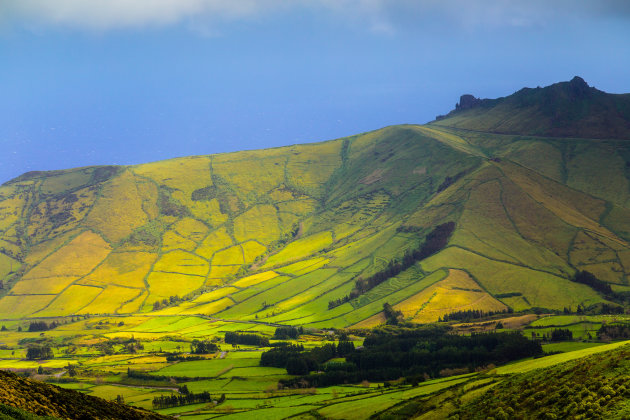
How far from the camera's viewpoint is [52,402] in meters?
48.2

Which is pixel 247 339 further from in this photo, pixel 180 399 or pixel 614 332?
pixel 614 332

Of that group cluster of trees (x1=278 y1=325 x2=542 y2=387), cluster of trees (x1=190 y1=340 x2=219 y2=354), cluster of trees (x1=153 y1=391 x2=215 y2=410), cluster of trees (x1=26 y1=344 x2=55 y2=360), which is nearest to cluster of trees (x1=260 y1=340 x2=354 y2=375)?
cluster of trees (x1=278 y1=325 x2=542 y2=387)

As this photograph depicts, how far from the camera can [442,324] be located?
492ft

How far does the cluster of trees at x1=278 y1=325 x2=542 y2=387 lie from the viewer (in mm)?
110688

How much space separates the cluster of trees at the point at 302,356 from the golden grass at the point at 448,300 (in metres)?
34.7

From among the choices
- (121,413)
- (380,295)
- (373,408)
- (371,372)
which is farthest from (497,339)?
(121,413)

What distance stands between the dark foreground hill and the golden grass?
4515 inches

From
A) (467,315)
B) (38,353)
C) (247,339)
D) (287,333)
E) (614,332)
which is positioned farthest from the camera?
(287,333)

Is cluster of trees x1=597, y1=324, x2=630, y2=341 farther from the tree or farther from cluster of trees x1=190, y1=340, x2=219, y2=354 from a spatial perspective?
cluster of trees x1=190, y1=340, x2=219, y2=354

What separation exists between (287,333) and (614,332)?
8482cm

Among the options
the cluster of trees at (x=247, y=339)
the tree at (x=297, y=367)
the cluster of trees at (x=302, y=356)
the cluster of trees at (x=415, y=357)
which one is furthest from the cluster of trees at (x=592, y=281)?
the tree at (x=297, y=367)

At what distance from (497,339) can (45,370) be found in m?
105

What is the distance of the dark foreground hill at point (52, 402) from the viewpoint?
4380 cm

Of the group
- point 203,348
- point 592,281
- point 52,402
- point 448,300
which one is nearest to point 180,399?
point 203,348
